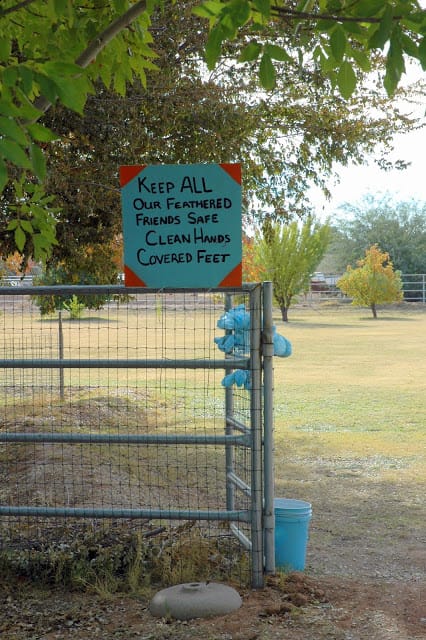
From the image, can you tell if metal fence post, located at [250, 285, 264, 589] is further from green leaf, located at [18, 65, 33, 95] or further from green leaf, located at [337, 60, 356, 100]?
green leaf, located at [18, 65, 33, 95]

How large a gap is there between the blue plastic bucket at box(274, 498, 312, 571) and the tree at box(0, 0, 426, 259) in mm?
2468

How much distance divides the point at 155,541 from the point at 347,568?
1.43m

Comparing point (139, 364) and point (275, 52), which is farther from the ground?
point (275, 52)

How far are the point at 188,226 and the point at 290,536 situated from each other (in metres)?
2.24

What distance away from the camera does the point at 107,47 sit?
4809 mm

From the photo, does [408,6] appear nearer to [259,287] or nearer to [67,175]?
[259,287]

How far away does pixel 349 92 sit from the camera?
4.02 metres

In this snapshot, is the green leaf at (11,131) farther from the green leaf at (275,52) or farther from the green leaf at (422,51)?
the green leaf at (422,51)

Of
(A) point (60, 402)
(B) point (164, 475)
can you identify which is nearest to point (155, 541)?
(B) point (164, 475)

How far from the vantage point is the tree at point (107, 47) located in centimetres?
327

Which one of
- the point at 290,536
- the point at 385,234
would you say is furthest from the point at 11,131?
the point at 385,234

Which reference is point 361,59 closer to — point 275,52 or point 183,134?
point 275,52

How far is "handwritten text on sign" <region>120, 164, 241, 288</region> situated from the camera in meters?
5.88

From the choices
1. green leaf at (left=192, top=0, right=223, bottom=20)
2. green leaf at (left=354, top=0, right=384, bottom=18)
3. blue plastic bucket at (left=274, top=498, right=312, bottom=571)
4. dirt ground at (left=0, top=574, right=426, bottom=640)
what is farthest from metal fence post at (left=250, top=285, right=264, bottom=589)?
green leaf at (left=354, top=0, right=384, bottom=18)
